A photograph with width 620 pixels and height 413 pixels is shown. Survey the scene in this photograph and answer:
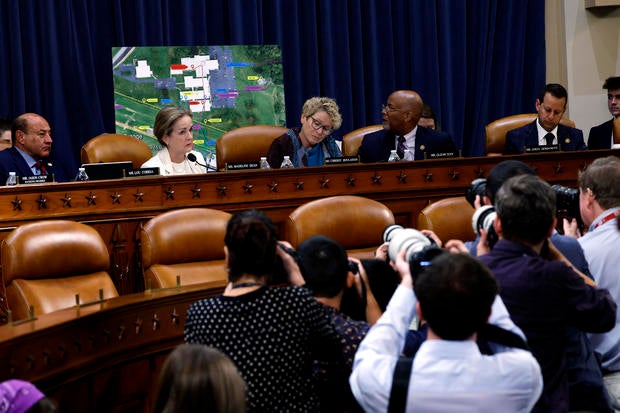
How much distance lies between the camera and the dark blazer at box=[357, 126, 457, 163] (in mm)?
6027

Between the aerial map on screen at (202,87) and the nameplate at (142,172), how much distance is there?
2.04 metres

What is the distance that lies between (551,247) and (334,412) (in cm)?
80

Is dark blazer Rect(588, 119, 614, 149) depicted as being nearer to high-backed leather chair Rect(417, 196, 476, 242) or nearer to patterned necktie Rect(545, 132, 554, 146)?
patterned necktie Rect(545, 132, 554, 146)

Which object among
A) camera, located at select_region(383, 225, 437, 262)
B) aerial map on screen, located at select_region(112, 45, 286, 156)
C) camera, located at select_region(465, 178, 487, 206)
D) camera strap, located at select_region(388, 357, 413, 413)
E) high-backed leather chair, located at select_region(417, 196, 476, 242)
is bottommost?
camera strap, located at select_region(388, 357, 413, 413)

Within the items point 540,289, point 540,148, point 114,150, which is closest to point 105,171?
point 114,150

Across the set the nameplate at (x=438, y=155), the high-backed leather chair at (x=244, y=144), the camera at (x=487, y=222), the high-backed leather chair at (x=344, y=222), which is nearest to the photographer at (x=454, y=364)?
the camera at (x=487, y=222)

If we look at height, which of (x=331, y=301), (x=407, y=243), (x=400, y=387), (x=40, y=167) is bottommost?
(x=400, y=387)

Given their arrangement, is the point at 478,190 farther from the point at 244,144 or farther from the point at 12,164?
the point at 12,164

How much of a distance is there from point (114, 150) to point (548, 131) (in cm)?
309

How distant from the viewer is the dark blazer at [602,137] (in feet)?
21.2

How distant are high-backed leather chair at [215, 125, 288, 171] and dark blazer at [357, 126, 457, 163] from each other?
64 cm

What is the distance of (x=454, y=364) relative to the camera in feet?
6.47

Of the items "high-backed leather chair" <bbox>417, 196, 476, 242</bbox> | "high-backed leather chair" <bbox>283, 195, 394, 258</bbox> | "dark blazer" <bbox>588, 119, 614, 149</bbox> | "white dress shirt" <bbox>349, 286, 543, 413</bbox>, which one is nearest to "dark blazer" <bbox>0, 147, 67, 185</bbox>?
Result: "high-backed leather chair" <bbox>283, 195, 394, 258</bbox>

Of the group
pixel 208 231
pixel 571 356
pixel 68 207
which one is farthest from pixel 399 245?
pixel 68 207
